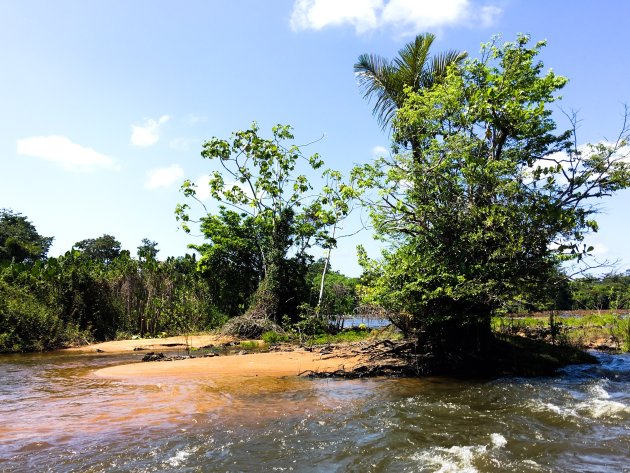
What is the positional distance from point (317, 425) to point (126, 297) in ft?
66.0

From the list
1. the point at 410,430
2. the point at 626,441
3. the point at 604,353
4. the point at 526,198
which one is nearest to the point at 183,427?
the point at 410,430

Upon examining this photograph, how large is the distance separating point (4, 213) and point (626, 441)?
224ft

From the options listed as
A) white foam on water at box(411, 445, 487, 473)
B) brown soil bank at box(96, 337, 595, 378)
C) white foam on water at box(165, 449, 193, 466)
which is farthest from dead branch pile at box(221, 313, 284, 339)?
white foam on water at box(411, 445, 487, 473)

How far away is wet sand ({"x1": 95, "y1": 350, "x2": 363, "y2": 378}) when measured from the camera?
13227mm

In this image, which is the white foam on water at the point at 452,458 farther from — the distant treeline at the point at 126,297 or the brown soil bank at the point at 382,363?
the distant treeline at the point at 126,297

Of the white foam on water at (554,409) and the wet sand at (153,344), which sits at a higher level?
the wet sand at (153,344)

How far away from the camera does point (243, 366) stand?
14.3 metres

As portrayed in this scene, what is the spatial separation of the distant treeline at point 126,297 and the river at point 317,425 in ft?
28.2

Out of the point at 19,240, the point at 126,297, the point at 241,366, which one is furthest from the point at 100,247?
the point at 241,366

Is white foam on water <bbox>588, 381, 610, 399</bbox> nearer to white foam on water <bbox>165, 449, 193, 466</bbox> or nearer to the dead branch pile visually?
white foam on water <bbox>165, 449, 193, 466</bbox>

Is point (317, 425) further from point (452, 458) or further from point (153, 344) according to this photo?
point (153, 344)

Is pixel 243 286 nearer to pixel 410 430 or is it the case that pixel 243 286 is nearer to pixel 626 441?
pixel 410 430

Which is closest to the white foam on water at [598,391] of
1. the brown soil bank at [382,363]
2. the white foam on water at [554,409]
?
the white foam on water at [554,409]

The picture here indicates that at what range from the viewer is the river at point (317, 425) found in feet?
20.5
